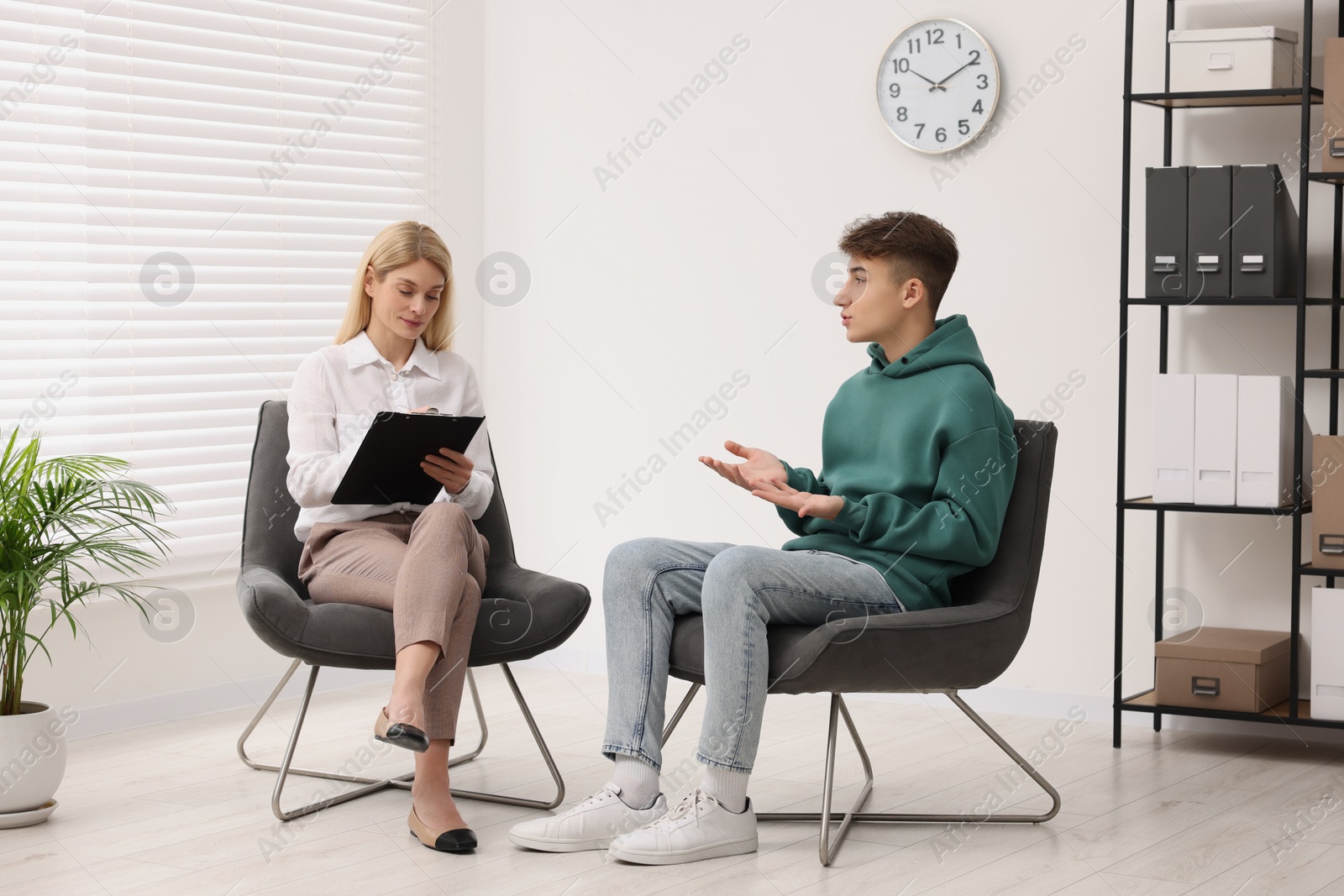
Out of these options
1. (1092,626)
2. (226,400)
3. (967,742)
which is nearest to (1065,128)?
(1092,626)

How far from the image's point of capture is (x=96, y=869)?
2.51m

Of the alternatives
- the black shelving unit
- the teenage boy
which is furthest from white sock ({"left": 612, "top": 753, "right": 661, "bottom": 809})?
the black shelving unit

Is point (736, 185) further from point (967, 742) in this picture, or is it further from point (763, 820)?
point (763, 820)

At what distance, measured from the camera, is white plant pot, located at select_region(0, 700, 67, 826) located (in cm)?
274

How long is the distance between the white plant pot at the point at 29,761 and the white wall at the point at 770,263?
2.36 feet

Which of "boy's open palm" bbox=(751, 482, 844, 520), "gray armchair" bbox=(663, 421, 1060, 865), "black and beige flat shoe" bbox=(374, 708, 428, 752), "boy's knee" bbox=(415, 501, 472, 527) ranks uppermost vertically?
"boy's open palm" bbox=(751, 482, 844, 520)

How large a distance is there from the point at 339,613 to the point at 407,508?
0.34 meters

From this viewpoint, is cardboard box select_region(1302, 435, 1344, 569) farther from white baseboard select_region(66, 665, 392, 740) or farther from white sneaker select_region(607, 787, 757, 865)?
white baseboard select_region(66, 665, 392, 740)

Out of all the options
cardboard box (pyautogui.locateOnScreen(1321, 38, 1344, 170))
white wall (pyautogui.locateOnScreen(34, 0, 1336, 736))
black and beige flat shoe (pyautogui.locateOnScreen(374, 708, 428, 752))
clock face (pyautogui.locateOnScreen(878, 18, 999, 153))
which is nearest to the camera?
black and beige flat shoe (pyautogui.locateOnScreen(374, 708, 428, 752))

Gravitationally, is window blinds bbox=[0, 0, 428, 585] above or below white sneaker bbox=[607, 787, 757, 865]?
above

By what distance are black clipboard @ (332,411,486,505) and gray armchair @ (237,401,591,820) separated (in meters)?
0.23

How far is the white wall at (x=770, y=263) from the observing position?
364 centimetres

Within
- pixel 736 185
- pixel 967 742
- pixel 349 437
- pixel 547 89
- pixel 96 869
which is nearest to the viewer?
pixel 96 869

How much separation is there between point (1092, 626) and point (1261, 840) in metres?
1.11
